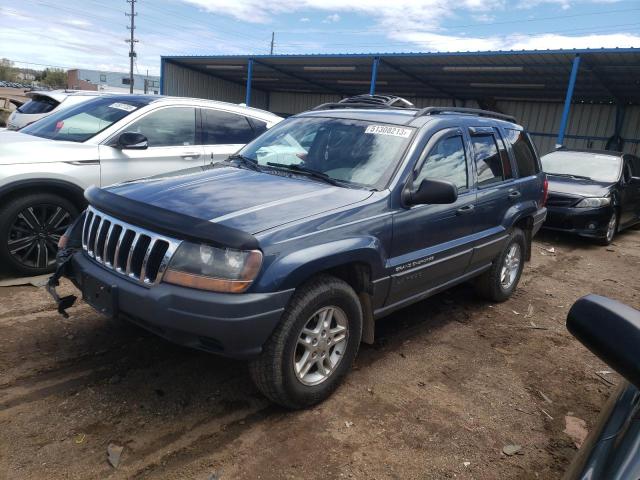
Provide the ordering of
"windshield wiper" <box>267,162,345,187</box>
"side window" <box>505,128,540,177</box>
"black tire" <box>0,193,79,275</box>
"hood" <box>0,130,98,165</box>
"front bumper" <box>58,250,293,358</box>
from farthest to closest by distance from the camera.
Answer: "side window" <box>505,128,540,177</box>, "hood" <box>0,130,98,165</box>, "black tire" <box>0,193,79,275</box>, "windshield wiper" <box>267,162,345,187</box>, "front bumper" <box>58,250,293,358</box>

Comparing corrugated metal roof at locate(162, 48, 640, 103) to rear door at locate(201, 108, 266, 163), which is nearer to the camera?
rear door at locate(201, 108, 266, 163)

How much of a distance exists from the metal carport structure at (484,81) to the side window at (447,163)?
11.3m

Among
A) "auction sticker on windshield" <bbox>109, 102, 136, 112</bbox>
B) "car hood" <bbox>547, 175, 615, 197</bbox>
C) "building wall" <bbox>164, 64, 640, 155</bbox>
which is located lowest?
"car hood" <bbox>547, 175, 615, 197</bbox>

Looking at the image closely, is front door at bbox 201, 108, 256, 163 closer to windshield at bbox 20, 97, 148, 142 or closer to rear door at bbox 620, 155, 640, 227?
windshield at bbox 20, 97, 148, 142

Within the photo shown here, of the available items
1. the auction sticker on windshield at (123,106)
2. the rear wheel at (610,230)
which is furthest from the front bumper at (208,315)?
the rear wheel at (610,230)

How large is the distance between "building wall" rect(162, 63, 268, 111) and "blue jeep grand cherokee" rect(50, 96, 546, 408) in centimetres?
2387

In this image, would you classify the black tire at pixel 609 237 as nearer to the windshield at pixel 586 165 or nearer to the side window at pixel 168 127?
the windshield at pixel 586 165

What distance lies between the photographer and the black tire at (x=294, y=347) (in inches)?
107

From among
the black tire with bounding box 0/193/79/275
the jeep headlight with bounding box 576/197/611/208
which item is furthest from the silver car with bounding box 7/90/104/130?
the jeep headlight with bounding box 576/197/611/208

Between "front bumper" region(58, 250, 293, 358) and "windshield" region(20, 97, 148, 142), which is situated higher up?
"windshield" region(20, 97, 148, 142)

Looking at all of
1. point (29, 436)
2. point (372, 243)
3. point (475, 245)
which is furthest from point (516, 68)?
point (29, 436)

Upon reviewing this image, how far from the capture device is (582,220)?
8523 mm

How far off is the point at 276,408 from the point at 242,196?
133 cm

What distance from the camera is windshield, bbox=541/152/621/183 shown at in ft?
30.1
